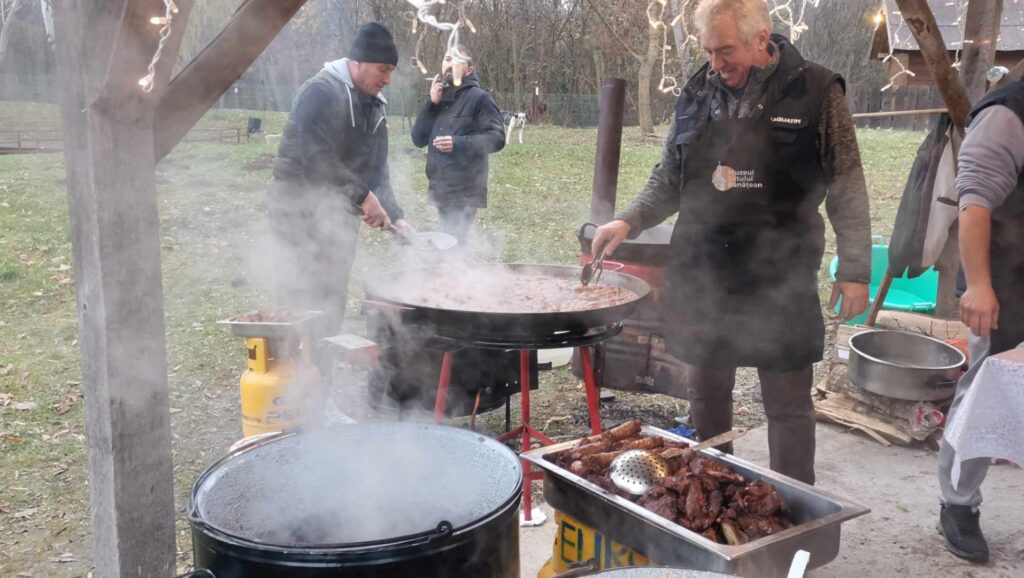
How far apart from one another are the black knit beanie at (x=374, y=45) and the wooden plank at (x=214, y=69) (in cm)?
237

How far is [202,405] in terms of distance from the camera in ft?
17.1

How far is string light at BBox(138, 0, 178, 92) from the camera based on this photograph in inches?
69.5

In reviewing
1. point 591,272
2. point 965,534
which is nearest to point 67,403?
point 591,272

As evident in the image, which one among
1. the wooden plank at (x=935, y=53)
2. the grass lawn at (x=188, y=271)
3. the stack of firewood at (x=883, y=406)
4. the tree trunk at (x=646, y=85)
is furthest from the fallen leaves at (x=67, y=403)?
the tree trunk at (x=646, y=85)

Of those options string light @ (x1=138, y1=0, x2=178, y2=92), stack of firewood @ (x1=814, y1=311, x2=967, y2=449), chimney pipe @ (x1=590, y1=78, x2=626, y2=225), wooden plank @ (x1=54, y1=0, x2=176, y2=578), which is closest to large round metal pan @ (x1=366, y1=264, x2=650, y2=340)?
wooden plank @ (x1=54, y1=0, x2=176, y2=578)

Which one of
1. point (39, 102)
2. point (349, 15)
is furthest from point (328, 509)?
point (39, 102)

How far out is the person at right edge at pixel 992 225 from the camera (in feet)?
9.50

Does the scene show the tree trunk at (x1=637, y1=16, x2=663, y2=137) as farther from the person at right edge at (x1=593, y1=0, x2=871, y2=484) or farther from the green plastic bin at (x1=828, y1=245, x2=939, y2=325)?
the person at right edge at (x1=593, y1=0, x2=871, y2=484)

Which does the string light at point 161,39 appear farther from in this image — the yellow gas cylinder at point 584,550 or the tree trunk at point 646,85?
the tree trunk at point 646,85

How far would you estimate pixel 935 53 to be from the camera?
4008 mm

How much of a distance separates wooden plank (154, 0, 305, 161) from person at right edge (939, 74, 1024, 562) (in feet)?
8.70

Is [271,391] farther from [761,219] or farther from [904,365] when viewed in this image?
[904,365]

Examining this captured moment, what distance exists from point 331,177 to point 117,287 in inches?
97.6

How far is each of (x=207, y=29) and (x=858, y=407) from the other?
8.88 metres
